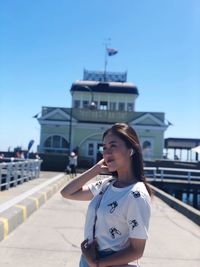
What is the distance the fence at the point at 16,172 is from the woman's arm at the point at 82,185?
528 inches

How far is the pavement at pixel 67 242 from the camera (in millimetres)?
6699

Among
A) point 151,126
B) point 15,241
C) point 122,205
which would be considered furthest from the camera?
point 151,126

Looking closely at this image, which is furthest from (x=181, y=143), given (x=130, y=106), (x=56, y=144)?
(x=56, y=144)

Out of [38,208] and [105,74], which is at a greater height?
[105,74]

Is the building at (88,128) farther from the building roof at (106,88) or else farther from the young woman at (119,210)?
the young woman at (119,210)

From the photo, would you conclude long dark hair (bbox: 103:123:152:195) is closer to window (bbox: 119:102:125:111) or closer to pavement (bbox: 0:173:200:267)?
pavement (bbox: 0:173:200:267)

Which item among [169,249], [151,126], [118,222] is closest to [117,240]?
[118,222]

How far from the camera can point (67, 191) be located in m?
3.17

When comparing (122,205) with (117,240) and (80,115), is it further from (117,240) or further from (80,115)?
(80,115)

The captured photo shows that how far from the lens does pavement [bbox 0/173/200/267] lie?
670 cm

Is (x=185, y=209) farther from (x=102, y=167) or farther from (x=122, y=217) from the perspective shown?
(x=122, y=217)

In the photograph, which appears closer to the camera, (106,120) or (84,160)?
(84,160)

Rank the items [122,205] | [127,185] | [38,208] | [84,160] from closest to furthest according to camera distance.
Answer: [122,205] → [127,185] → [38,208] → [84,160]

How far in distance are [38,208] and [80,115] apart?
3082cm
